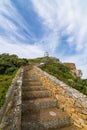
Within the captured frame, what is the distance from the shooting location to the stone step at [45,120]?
13.6ft

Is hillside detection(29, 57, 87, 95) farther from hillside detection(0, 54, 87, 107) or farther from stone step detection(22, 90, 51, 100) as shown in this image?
stone step detection(22, 90, 51, 100)

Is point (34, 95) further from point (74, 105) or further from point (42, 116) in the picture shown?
point (74, 105)

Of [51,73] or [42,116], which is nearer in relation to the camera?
[42,116]

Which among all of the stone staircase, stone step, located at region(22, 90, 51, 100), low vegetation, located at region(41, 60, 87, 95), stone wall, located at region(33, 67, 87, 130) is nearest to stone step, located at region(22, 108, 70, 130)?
the stone staircase

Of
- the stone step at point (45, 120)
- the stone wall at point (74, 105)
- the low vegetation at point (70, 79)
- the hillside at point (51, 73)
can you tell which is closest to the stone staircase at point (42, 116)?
the stone step at point (45, 120)

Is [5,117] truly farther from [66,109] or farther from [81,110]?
[66,109]

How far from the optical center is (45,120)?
4.41 m

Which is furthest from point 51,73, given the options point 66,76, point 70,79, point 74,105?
point 74,105

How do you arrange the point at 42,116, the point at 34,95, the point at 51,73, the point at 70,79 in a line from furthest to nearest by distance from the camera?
the point at 51,73 → the point at 70,79 → the point at 34,95 → the point at 42,116

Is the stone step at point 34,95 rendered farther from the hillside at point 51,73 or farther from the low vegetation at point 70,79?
the low vegetation at point 70,79

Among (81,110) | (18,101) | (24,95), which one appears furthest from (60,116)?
(24,95)

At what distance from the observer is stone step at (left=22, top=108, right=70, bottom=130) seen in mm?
4145

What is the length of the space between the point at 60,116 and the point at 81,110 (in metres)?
0.87

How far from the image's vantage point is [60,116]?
474cm
